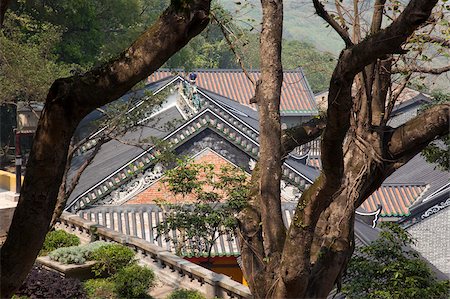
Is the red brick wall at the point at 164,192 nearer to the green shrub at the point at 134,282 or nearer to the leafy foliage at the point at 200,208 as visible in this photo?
the leafy foliage at the point at 200,208

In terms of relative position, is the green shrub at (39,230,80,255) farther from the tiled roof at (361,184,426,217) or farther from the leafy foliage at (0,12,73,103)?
the tiled roof at (361,184,426,217)

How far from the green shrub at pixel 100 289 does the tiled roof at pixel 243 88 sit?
27.4 metres

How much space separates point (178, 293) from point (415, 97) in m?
28.3

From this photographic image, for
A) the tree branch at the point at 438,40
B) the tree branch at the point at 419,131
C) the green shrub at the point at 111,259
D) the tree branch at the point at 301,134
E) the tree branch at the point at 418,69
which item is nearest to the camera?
the tree branch at the point at 419,131

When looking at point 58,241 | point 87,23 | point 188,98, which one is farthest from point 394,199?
point 58,241

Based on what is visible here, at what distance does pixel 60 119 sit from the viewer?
4625 mm

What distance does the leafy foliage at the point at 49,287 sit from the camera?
1071 cm

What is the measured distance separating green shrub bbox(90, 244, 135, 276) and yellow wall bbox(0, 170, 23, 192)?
9060 mm

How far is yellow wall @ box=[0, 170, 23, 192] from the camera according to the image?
67.9ft

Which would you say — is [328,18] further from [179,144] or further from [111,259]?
[179,144]

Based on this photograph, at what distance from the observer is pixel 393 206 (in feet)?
77.7

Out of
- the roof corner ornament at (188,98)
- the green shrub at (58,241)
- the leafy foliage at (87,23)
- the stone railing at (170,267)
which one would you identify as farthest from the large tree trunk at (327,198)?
the leafy foliage at (87,23)

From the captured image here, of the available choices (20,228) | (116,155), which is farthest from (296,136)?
(116,155)

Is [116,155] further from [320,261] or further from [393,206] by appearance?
[320,261]
